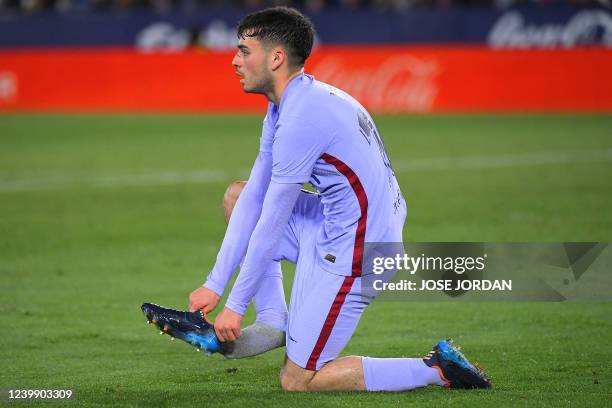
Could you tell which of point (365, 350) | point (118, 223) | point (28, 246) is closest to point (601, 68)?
point (118, 223)

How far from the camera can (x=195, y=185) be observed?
15188mm

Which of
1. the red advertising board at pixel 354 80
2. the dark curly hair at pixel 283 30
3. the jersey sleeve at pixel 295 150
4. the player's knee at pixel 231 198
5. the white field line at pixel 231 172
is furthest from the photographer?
the red advertising board at pixel 354 80

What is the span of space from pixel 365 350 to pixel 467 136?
1397 centimetres

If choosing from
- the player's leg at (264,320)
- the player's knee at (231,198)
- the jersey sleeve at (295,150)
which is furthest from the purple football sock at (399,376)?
the player's knee at (231,198)

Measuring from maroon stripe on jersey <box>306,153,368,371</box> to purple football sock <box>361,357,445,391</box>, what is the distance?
254mm

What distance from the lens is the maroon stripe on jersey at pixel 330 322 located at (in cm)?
591

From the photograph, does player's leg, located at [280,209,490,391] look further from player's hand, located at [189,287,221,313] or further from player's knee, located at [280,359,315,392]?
player's hand, located at [189,287,221,313]

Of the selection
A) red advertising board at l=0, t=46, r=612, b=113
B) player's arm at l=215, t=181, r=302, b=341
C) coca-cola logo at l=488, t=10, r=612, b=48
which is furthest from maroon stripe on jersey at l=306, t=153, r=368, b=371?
coca-cola logo at l=488, t=10, r=612, b=48

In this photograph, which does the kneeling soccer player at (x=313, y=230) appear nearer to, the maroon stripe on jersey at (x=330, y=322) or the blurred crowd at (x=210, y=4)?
the maroon stripe on jersey at (x=330, y=322)

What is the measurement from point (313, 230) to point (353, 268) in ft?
1.25

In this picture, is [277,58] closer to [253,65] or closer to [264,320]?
[253,65]

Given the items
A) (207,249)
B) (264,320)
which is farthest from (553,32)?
(264,320)

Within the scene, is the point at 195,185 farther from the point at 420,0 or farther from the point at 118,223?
the point at 420,0

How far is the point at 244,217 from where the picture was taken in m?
6.13
